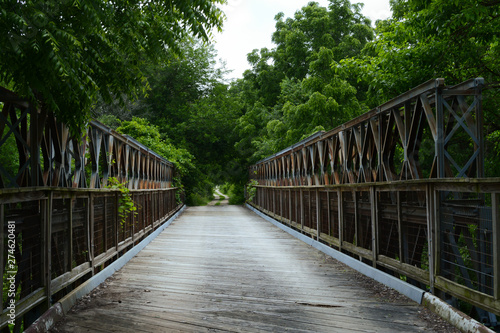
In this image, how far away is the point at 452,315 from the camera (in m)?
3.87

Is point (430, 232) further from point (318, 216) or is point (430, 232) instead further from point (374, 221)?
point (318, 216)

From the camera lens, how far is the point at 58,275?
15.3 feet

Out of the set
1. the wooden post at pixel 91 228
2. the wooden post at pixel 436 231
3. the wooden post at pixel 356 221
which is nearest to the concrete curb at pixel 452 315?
the wooden post at pixel 436 231

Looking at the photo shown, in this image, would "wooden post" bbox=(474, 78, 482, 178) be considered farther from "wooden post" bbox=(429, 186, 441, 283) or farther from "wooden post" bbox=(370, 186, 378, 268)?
"wooden post" bbox=(370, 186, 378, 268)

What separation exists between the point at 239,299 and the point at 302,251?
403cm

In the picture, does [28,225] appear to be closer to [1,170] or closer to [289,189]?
[1,170]

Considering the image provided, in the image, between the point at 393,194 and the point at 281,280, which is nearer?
the point at 393,194

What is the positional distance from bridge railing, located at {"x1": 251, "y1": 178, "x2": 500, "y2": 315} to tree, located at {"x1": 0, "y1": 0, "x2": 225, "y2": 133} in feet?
10.2

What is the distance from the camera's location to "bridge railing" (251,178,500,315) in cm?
370

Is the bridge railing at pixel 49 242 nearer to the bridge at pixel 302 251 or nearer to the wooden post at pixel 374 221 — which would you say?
the bridge at pixel 302 251

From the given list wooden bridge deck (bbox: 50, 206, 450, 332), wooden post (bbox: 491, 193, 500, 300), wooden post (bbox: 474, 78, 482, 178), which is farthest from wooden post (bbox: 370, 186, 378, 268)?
wooden post (bbox: 491, 193, 500, 300)

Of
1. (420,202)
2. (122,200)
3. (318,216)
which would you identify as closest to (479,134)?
(420,202)

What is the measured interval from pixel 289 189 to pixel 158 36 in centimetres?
802

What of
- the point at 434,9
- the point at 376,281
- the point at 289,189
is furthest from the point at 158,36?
the point at 289,189
